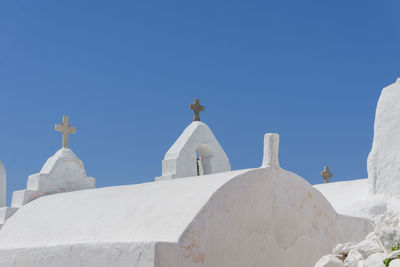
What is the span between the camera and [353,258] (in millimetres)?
6320

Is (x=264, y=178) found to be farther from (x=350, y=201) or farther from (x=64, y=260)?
(x=350, y=201)

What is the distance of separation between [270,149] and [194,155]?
544 cm

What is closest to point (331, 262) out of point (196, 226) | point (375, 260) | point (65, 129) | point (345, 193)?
point (375, 260)

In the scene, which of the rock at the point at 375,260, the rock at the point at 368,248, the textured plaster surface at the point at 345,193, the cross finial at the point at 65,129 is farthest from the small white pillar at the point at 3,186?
the rock at the point at 375,260

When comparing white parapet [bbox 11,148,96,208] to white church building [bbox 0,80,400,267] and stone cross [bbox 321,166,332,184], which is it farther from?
stone cross [bbox 321,166,332,184]

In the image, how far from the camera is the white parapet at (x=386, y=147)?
11706 millimetres

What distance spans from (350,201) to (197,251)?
6.80 metres

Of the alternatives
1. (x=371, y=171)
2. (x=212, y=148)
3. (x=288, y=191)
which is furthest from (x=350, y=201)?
(x=288, y=191)

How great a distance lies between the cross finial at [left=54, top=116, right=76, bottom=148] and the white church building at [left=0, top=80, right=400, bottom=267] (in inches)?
95.2

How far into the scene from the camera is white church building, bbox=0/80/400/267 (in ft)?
23.7

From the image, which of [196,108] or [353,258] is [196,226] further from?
[196,108]

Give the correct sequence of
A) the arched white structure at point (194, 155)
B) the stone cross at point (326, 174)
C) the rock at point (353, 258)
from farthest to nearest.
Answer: the stone cross at point (326, 174)
the arched white structure at point (194, 155)
the rock at point (353, 258)

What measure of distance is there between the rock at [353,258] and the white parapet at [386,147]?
18.3 ft

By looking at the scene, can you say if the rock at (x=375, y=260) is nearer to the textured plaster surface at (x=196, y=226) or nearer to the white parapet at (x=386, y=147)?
the textured plaster surface at (x=196, y=226)
